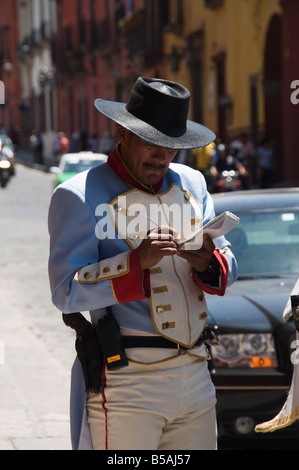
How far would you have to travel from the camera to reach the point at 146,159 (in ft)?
11.8

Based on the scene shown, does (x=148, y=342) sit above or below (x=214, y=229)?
below

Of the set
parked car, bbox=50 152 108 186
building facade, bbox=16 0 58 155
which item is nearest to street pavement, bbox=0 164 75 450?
parked car, bbox=50 152 108 186

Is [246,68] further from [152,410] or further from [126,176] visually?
[152,410]

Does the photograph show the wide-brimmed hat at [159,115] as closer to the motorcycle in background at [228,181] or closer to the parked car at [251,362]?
the parked car at [251,362]

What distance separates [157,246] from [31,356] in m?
5.53

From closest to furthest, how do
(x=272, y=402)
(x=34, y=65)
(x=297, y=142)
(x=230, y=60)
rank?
1. (x=272, y=402)
2. (x=297, y=142)
3. (x=230, y=60)
4. (x=34, y=65)

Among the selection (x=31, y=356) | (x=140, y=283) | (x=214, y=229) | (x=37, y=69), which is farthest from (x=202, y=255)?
(x=37, y=69)

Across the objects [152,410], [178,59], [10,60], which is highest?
[152,410]

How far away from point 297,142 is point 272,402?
1817 centimetres

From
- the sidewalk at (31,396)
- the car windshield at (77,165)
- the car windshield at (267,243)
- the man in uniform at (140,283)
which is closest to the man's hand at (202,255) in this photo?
the man in uniform at (140,283)

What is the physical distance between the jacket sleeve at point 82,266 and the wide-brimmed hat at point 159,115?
0.29 meters

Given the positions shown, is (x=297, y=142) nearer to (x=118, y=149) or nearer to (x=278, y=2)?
(x=278, y=2)

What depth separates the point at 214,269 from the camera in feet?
11.6

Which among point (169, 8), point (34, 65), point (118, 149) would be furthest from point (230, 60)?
point (34, 65)
